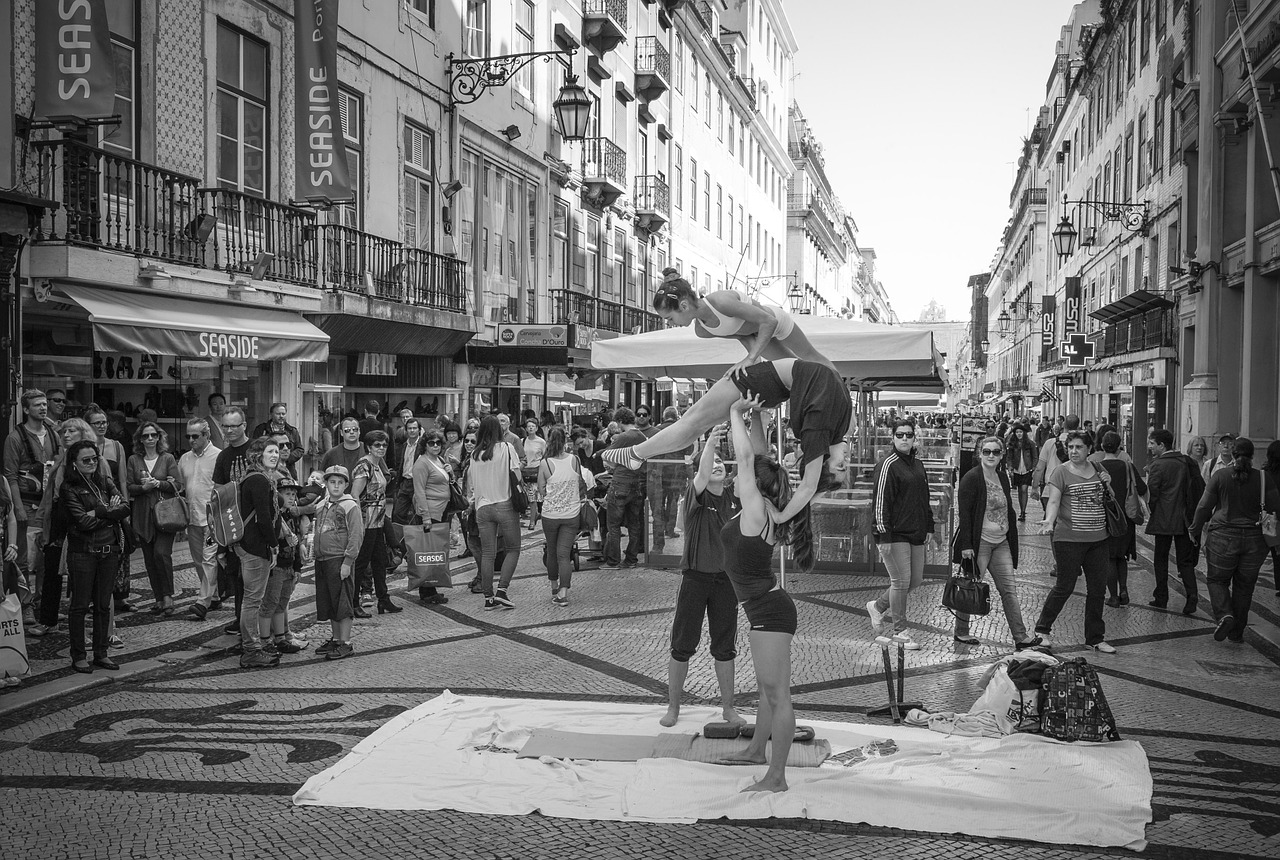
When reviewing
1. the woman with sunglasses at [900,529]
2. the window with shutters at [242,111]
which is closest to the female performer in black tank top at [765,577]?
the woman with sunglasses at [900,529]

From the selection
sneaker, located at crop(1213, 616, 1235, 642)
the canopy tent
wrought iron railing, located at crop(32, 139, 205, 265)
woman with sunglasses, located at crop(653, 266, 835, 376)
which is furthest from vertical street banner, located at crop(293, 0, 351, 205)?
sneaker, located at crop(1213, 616, 1235, 642)

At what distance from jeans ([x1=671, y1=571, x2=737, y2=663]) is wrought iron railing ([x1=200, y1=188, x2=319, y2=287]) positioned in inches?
414

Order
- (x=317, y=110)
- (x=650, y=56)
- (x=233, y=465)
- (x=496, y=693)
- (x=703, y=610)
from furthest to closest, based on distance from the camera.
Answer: (x=650, y=56), (x=317, y=110), (x=233, y=465), (x=496, y=693), (x=703, y=610)

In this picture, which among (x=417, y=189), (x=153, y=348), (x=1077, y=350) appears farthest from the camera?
(x=1077, y=350)

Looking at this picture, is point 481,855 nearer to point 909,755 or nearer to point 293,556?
point 909,755

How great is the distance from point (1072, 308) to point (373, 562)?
3866cm

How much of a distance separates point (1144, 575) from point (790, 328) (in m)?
9.79

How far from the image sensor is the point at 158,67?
47.6 ft

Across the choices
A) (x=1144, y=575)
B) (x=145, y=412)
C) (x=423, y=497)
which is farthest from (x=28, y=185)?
(x=1144, y=575)

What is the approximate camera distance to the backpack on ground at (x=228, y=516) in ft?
27.1

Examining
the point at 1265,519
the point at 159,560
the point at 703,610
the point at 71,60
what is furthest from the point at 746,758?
the point at 71,60

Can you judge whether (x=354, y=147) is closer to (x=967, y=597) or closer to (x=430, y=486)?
(x=430, y=486)

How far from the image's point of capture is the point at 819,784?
556 cm

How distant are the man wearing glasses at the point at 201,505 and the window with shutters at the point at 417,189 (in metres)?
10.9
